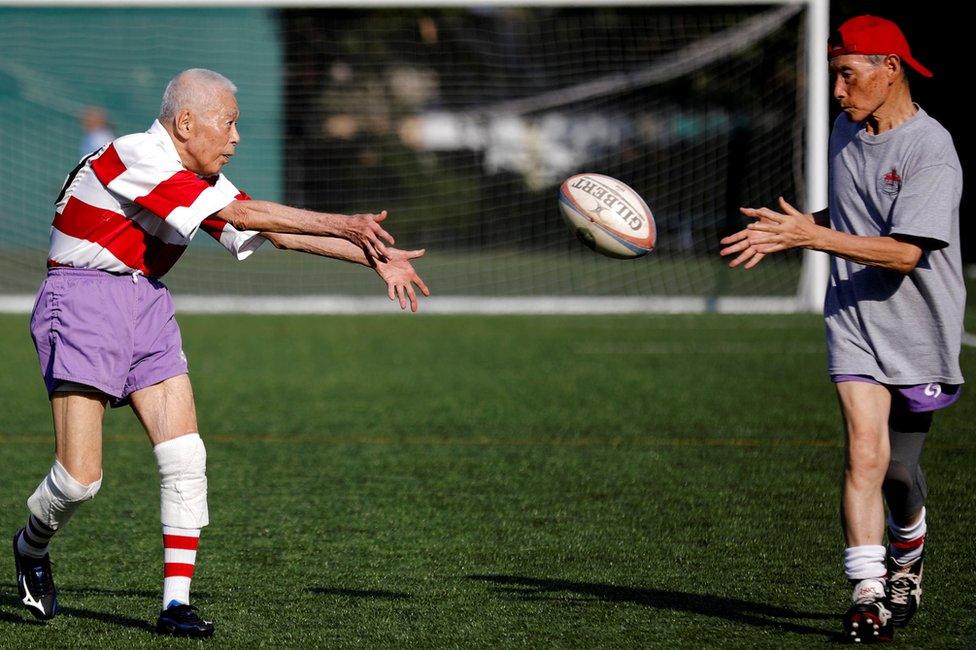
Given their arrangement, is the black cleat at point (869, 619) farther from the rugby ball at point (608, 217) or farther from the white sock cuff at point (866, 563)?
the rugby ball at point (608, 217)

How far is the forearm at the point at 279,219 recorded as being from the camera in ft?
13.6

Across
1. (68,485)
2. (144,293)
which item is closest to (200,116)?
(144,293)

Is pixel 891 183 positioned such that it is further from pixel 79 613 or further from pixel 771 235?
pixel 79 613

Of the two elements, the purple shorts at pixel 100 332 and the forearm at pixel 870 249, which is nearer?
the forearm at pixel 870 249

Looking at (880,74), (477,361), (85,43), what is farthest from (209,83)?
(85,43)

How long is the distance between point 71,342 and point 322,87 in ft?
58.4

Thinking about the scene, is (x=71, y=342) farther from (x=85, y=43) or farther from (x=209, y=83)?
(x=85, y=43)

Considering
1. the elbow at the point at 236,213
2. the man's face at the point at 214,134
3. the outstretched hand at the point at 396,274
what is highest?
the man's face at the point at 214,134

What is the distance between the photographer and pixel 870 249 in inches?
161

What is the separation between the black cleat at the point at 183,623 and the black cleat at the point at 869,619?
202 centimetres

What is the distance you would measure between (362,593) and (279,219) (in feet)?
4.99

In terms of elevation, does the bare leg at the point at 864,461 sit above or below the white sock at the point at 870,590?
above

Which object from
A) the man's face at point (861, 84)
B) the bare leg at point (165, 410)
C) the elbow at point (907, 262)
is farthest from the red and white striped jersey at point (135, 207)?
the elbow at point (907, 262)

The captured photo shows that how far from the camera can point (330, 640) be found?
4.33 meters
